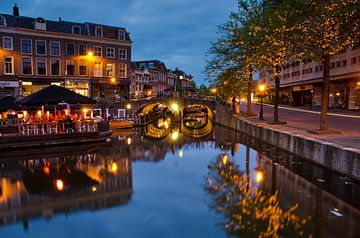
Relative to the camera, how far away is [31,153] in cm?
1883

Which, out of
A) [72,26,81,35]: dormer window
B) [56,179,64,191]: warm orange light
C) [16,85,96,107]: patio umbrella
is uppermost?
[72,26,81,35]: dormer window

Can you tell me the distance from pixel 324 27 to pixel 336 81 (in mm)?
27216

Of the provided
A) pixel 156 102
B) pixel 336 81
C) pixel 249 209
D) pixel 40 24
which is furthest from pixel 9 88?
pixel 336 81

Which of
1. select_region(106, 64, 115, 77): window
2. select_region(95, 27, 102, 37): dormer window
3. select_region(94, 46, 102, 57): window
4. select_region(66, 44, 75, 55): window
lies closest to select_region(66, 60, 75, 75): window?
select_region(66, 44, 75, 55): window

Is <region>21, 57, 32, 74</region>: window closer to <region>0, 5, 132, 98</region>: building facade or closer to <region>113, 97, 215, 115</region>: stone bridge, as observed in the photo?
<region>0, 5, 132, 98</region>: building facade

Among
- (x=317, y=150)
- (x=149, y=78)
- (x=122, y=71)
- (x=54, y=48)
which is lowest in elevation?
(x=317, y=150)

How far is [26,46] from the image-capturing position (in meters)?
41.0

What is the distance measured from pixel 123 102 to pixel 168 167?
91.4ft

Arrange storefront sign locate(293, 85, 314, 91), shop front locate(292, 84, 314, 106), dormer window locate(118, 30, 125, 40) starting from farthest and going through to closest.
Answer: dormer window locate(118, 30, 125, 40) < shop front locate(292, 84, 314, 106) < storefront sign locate(293, 85, 314, 91)

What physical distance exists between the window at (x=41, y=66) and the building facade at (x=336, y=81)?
34687mm

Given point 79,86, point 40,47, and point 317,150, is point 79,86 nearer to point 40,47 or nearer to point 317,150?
point 40,47

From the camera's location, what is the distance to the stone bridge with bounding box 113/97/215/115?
4266cm

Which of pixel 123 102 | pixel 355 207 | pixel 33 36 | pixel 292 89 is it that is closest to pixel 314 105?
pixel 292 89

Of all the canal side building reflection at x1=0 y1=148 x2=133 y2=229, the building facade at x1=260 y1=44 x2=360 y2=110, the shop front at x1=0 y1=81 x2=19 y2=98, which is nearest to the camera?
the canal side building reflection at x1=0 y1=148 x2=133 y2=229
